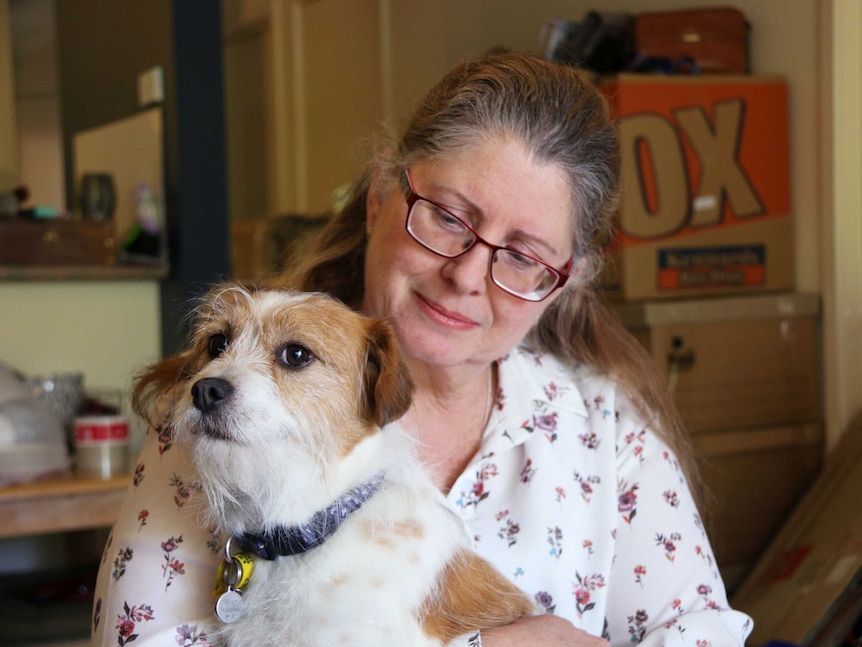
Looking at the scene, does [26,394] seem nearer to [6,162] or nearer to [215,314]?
[215,314]

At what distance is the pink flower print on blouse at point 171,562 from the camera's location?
48.1 inches

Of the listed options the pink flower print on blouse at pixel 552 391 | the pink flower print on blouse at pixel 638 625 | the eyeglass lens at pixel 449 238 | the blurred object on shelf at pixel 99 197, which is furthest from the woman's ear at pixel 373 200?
the blurred object on shelf at pixel 99 197

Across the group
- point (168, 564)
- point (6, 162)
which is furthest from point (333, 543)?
point (6, 162)

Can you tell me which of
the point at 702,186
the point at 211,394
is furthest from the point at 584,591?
the point at 702,186

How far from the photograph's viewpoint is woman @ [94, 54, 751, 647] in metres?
1.28

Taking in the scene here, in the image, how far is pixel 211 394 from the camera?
1063mm

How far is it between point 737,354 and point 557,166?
1.68 meters

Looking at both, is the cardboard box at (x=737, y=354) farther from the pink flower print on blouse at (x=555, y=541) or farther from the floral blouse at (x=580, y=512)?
the pink flower print on blouse at (x=555, y=541)

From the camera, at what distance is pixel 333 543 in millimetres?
1152

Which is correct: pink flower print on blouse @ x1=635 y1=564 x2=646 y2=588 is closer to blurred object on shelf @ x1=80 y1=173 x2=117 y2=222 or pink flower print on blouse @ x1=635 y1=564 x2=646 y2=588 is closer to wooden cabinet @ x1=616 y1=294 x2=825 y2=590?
wooden cabinet @ x1=616 y1=294 x2=825 y2=590

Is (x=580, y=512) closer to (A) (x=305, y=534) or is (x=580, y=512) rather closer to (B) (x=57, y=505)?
(A) (x=305, y=534)

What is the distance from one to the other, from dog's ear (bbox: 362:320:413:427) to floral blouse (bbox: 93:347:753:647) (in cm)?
24

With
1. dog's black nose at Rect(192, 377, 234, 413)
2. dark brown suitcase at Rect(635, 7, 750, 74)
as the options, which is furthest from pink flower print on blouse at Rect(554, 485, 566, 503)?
dark brown suitcase at Rect(635, 7, 750, 74)

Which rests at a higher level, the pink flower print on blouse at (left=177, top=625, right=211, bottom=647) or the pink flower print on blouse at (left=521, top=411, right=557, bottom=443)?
the pink flower print on blouse at (left=521, top=411, right=557, bottom=443)
